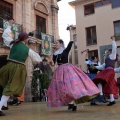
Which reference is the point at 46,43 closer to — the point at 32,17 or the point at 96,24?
the point at 32,17

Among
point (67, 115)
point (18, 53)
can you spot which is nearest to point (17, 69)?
point (18, 53)

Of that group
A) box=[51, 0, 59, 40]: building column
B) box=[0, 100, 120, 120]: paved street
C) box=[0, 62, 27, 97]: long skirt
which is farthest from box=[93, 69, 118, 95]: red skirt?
box=[51, 0, 59, 40]: building column

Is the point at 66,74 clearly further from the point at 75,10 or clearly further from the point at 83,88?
the point at 75,10

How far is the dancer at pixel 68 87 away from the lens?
5000mm

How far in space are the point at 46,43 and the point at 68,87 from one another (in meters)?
10.3

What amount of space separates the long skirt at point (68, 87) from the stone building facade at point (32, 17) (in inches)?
289

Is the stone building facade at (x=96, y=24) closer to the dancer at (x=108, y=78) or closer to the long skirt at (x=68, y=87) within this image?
→ the dancer at (x=108, y=78)

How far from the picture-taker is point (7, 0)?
13414mm

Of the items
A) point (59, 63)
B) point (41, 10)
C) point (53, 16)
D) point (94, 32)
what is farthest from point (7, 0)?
point (94, 32)

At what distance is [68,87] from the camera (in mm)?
5059

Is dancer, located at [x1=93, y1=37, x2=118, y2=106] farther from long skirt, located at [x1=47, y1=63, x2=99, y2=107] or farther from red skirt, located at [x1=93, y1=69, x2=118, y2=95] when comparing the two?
long skirt, located at [x1=47, y1=63, x2=99, y2=107]

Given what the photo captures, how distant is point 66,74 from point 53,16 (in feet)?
38.7

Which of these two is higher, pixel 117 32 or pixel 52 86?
pixel 117 32

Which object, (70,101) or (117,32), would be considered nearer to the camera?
(70,101)
